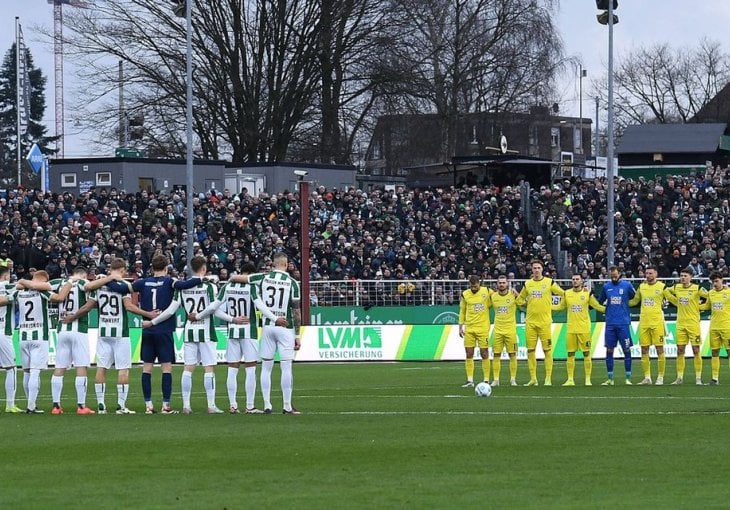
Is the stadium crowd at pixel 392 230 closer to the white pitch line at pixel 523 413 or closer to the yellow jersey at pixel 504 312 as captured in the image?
the yellow jersey at pixel 504 312

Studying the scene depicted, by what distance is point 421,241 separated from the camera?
153 ft

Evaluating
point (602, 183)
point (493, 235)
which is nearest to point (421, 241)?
point (493, 235)

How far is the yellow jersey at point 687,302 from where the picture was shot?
2728 cm

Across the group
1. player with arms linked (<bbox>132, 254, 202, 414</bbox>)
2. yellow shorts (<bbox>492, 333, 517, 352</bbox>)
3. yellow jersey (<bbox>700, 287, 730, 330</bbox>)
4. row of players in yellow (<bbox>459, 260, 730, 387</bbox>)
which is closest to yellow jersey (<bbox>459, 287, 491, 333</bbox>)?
row of players in yellow (<bbox>459, 260, 730, 387</bbox>)

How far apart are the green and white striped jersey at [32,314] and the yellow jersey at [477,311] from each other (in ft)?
28.5

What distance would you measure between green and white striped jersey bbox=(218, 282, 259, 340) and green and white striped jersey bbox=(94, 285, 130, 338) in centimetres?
144

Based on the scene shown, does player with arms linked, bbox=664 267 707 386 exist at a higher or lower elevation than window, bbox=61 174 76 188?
lower

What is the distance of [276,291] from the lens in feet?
64.9

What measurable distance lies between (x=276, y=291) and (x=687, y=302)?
10.7 meters

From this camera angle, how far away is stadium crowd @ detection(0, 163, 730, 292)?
43562 mm

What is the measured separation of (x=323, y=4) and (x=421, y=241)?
19453mm

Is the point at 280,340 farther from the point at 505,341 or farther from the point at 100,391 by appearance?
the point at 505,341

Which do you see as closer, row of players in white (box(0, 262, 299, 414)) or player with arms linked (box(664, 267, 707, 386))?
row of players in white (box(0, 262, 299, 414))

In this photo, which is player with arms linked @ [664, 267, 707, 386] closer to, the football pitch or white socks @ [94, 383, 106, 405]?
the football pitch
